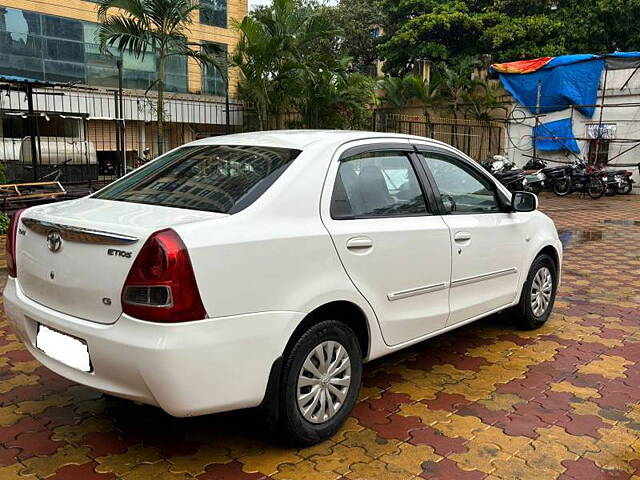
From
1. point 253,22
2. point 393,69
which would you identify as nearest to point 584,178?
point 253,22

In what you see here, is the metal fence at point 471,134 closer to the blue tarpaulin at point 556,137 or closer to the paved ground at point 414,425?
the blue tarpaulin at point 556,137

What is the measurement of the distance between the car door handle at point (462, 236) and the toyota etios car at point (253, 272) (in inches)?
0.7

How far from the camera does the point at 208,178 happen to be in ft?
10.4

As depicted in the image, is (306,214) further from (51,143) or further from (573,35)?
(573,35)

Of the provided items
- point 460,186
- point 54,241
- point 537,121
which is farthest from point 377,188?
point 537,121

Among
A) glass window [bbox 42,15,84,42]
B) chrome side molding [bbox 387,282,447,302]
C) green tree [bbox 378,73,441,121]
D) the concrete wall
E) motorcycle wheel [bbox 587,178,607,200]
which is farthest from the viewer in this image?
green tree [bbox 378,73,441,121]

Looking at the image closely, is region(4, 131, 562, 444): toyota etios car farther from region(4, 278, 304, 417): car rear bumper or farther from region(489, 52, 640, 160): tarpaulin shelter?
region(489, 52, 640, 160): tarpaulin shelter

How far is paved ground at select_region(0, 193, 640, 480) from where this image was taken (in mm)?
2811

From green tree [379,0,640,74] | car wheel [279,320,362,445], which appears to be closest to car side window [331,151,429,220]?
car wheel [279,320,362,445]

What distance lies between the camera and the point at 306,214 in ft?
9.64

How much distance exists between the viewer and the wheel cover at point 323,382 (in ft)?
9.52

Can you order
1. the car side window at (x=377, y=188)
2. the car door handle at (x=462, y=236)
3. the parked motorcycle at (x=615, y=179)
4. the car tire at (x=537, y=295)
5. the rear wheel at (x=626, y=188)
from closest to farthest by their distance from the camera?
the car side window at (x=377, y=188)
the car door handle at (x=462, y=236)
the car tire at (x=537, y=295)
the parked motorcycle at (x=615, y=179)
the rear wheel at (x=626, y=188)

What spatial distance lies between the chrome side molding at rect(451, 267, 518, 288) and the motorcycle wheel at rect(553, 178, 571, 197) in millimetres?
14114

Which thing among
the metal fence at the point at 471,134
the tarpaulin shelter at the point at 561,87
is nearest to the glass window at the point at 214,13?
the metal fence at the point at 471,134
